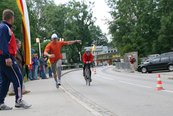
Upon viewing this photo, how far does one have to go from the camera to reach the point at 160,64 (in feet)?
139

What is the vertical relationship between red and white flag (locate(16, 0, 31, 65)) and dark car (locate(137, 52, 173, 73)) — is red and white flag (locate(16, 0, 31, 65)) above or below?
above

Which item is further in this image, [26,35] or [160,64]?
[160,64]

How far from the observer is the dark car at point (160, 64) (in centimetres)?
4191

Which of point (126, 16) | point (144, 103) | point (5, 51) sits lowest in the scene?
point (144, 103)

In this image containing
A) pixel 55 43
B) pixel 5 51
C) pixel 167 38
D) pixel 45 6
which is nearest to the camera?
pixel 5 51

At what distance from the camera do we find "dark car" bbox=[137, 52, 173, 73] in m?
41.9

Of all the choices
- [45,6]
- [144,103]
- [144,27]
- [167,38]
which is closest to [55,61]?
[144,103]

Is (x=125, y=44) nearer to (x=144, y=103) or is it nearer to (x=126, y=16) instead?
(x=126, y=16)

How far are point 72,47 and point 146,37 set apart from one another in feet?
119

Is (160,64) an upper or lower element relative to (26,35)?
lower

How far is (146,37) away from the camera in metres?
83.7

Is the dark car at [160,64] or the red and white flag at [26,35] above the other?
the red and white flag at [26,35]

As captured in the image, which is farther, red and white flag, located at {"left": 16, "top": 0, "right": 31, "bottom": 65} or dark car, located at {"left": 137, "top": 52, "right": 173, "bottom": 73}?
dark car, located at {"left": 137, "top": 52, "right": 173, "bottom": 73}

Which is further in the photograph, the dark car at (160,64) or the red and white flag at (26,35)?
the dark car at (160,64)
